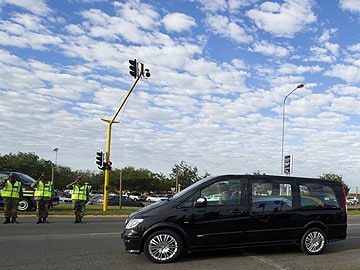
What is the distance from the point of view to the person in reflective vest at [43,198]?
1396 centimetres

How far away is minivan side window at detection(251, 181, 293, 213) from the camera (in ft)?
25.7

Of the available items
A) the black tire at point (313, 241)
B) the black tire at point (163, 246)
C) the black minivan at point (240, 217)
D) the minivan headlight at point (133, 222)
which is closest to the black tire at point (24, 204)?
the black minivan at point (240, 217)

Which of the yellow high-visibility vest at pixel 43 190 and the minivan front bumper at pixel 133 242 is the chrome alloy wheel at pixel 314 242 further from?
the yellow high-visibility vest at pixel 43 190

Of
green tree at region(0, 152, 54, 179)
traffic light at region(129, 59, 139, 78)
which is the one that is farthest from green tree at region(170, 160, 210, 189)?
traffic light at region(129, 59, 139, 78)

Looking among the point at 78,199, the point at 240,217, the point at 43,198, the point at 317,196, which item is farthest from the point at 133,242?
the point at 43,198

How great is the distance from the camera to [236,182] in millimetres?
7789

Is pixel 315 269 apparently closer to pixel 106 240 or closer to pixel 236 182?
pixel 236 182

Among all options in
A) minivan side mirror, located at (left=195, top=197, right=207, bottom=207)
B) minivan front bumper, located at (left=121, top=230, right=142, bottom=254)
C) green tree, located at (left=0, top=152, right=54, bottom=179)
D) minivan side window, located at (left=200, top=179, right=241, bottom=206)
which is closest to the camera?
minivan front bumper, located at (left=121, top=230, right=142, bottom=254)

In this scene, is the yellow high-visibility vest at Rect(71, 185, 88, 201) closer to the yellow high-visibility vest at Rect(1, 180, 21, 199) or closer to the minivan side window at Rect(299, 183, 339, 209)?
the yellow high-visibility vest at Rect(1, 180, 21, 199)

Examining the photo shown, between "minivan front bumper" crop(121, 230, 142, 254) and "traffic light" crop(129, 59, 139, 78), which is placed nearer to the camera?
"minivan front bumper" crop(121, 230, 142, 254)

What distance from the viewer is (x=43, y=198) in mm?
14219

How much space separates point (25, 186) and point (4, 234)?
7.71 metres

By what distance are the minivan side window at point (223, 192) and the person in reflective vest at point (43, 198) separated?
843 cm

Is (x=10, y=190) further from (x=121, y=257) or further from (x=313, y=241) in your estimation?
(x=313, y=241)
